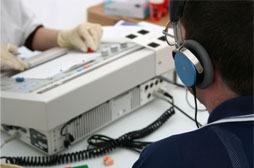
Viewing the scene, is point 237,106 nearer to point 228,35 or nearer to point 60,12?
point 228,35

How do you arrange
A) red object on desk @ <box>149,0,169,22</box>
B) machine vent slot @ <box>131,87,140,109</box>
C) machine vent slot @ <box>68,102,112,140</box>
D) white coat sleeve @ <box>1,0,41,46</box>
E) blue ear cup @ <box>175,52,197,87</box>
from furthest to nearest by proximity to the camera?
red object on desk @ <box>149,0,169,22</box> < white coat sleeve @ <box>1,0,41,46</box> < machine vent slot @ <box>131,87,140,109</box> < machine vent slot @ <box>68,102,112,140</box> < blue ear cup @ <box>175,52,197,87</box>

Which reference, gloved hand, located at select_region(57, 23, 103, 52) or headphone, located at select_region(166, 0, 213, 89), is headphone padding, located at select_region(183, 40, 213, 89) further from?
gloved hand, located at select_region(57, 23, 103, 52)

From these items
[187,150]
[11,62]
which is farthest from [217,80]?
[11,62]

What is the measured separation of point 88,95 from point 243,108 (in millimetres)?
580

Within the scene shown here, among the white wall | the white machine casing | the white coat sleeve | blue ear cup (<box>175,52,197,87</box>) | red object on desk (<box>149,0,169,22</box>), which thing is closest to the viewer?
blue ear cup (<box>175,52,197,87</box>)

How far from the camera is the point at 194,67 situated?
2.47 feet

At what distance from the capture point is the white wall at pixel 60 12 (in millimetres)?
2918

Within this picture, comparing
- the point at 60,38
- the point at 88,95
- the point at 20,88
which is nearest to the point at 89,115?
the point at 88,95

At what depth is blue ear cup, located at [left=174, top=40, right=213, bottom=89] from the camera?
0.71 metres

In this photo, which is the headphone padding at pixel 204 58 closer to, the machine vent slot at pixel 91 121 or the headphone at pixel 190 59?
the headphone at pixel 190 59

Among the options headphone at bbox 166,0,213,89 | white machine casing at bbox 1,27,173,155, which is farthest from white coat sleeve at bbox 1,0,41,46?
headphone at bbox 166,0,213,89

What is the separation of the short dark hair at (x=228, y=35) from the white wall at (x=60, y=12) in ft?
7.66

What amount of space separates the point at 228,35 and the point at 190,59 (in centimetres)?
12

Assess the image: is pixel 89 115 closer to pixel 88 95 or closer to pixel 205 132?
pixel 88 95
